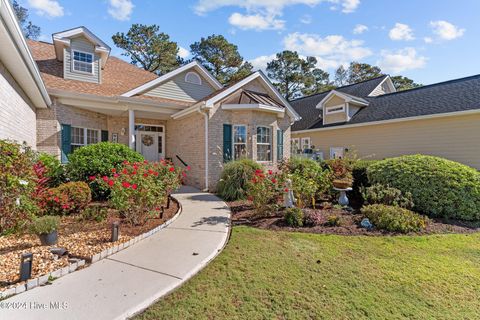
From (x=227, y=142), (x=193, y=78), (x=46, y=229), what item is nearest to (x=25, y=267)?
(x=46, y=229)

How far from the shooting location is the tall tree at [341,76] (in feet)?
132

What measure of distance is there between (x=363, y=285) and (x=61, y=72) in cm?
1355

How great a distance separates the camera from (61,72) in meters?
10.8

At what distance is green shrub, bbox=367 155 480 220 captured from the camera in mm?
6008

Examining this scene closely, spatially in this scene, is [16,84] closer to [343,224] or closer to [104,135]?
[104,135]

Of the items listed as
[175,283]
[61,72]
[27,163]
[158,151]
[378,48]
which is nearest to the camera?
[175,283]

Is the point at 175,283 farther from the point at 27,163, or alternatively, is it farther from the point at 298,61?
the point at 298,61

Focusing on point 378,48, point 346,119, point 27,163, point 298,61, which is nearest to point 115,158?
point 27,163

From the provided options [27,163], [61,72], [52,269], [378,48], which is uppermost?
[378,48]

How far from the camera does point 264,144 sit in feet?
35.2

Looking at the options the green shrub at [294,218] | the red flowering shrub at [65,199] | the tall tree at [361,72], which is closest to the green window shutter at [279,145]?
the green shrub at [294,218]

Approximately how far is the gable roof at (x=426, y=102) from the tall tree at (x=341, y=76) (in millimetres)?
26526

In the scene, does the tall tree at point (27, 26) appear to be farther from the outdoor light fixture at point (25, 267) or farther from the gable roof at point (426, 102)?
the outdoor light fixture at point (25, 267)

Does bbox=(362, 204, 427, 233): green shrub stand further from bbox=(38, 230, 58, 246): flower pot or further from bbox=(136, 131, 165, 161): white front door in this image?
bbox=(136, 131, 165, 161): white front door
